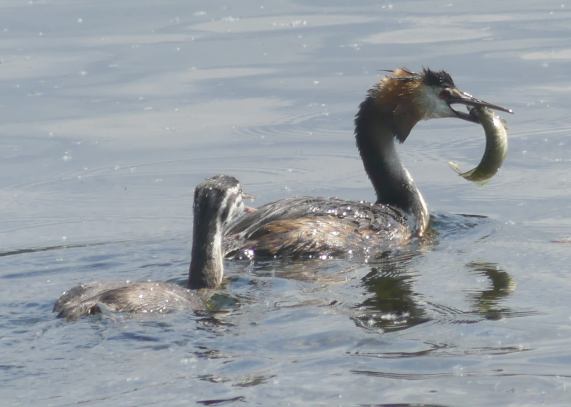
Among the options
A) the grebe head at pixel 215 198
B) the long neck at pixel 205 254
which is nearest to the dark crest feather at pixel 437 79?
the grebe head at pixel 215 198

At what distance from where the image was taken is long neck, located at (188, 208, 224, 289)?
10.8 metres

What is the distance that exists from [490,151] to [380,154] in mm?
1017

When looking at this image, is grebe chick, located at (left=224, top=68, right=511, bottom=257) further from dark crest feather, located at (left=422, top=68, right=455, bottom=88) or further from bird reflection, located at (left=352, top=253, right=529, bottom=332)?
bird reflection, located at (left=352, top=253, right=529, bottom=332)

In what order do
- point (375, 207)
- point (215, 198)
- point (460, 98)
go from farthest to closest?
point (460, 98), point (375, 207), point (215, 198)

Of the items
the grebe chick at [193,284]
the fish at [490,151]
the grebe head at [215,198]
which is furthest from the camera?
the fish at [490,151]

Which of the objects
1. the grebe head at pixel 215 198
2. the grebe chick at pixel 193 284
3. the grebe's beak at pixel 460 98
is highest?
the grebe's beak at pixel 460 98

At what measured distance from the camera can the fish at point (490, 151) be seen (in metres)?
13.2

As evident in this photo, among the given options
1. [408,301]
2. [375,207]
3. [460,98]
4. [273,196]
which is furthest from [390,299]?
[273,196]

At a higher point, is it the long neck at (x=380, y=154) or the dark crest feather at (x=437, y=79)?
the dark crest feather at (x=437, y=79)

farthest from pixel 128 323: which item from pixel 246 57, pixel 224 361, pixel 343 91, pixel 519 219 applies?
pixel 246 57

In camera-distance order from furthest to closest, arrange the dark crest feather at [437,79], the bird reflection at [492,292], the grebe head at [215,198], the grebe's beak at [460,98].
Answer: the dark crest feather at [437,79] → the grebe's beak at [460,98] → the grebe head at [215,198] → the bird reflection at [492,292]

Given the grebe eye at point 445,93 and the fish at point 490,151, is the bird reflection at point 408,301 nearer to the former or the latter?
the fish at point 490,151

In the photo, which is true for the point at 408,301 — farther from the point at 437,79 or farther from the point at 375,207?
the point at 437,79

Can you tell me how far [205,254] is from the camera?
10.8 m
